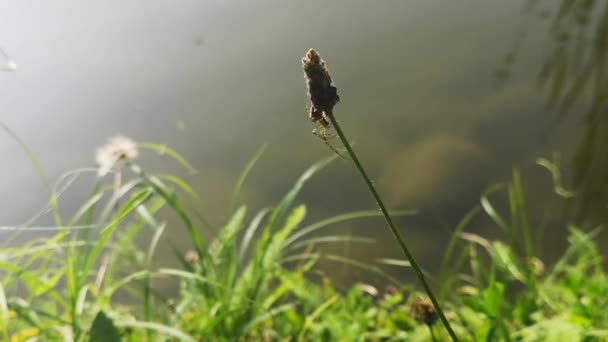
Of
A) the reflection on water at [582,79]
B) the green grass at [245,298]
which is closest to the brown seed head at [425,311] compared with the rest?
the green grass at [245,298]

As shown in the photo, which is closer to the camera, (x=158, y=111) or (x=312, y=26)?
(x=158, y=111)

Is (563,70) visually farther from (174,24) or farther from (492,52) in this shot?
(174,24)

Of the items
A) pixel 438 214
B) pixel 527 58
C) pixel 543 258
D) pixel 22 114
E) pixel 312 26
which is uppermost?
pixel 22 114

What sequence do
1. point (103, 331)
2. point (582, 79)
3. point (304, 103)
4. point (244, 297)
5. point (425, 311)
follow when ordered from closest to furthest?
point (425, 311) < point (103, 331) < point (244, 297) < point (582, 79) < point (304, 103)

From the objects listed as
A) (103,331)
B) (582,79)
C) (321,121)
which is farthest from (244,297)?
(582,79)

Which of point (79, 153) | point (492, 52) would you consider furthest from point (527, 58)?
point (79, 153)

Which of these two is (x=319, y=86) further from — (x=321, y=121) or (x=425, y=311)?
(x=425, y=311)
